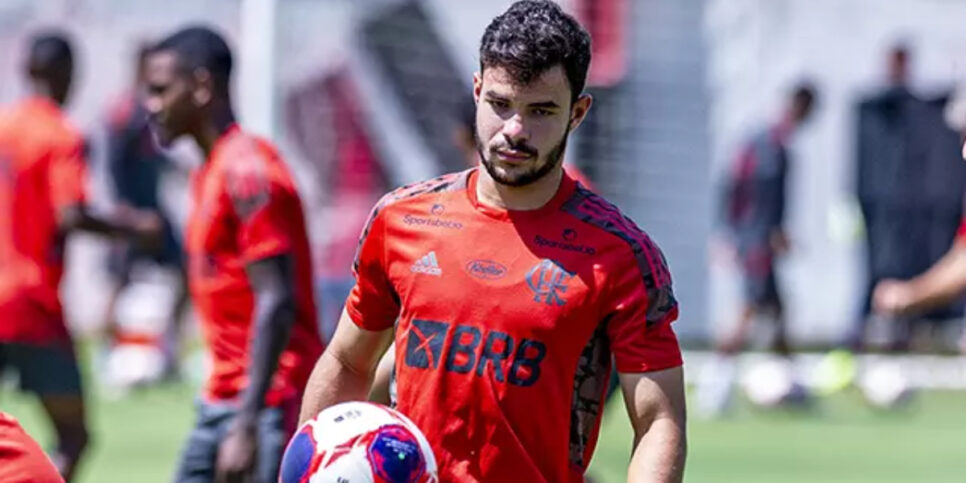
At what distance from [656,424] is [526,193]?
64cm

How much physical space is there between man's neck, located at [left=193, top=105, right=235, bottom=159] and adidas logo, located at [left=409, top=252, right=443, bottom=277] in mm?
2629

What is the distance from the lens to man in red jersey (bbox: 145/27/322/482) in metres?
7.08

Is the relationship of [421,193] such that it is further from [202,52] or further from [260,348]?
[202,52]

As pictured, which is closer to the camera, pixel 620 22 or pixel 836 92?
pixel 620 22

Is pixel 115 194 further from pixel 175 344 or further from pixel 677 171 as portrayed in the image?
pixel 677 171

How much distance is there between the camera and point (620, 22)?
18.7 m

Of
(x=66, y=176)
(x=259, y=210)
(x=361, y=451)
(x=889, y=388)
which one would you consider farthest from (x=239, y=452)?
(x=889, y=388)

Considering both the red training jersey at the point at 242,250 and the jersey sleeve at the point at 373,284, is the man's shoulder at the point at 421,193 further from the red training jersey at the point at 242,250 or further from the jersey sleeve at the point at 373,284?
the red training jersey at the point at 242,250

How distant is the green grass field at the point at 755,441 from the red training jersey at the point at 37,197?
2419 mm

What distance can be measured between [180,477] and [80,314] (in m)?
17.3

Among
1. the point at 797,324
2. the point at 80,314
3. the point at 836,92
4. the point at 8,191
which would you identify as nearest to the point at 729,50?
the point at 836,92

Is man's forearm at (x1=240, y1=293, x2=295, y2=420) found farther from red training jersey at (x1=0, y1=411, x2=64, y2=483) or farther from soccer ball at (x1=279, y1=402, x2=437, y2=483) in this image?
soccer ball at (x1=279, y1=402, x2=437, y2=483)

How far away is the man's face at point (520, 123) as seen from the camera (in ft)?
16.3

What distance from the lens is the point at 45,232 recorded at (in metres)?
10.1
